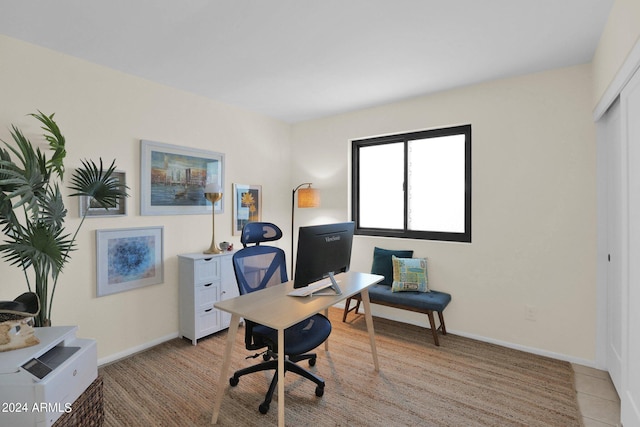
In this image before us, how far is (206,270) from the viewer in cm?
323

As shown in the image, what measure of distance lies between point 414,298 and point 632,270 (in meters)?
1.71

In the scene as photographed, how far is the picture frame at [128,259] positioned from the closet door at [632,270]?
3.66 metres

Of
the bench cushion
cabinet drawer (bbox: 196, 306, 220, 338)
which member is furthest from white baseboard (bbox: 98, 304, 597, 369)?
the bench cushion

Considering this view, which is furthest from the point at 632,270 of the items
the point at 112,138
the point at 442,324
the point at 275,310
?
the point at 112,138

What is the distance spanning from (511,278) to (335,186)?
2.31 metres

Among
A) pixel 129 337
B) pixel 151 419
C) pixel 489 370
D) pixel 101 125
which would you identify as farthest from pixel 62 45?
pixel 489 370

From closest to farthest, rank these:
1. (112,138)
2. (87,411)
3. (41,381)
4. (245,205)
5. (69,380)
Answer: (41,381) < (69,380) < (87,411) < (112,138) < (245,205)

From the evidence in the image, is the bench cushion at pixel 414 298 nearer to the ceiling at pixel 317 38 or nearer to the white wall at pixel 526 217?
the white wall at pixel 526 217

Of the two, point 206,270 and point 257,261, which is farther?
point 206,270

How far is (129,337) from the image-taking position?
115 inches

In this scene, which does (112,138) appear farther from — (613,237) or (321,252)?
(613,237)

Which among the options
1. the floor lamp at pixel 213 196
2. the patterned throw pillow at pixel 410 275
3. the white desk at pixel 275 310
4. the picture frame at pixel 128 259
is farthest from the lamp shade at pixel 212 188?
the patterned throw pillow at pixel 410 275

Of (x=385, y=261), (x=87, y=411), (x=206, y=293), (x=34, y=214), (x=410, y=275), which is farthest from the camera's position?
(x=385, y=261)

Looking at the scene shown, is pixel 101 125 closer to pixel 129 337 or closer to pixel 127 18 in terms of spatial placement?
pixel 127 18
